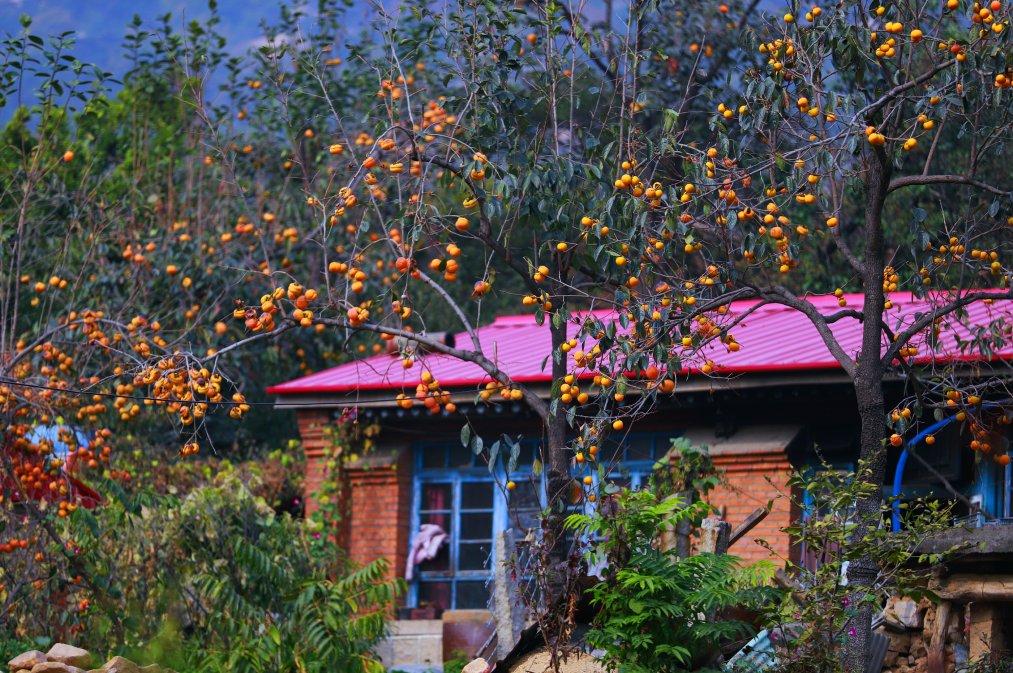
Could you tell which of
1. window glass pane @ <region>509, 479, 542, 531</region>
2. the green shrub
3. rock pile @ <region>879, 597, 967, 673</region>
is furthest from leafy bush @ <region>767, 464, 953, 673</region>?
window glass pane @ <region>509, 479, 542, 531</region>

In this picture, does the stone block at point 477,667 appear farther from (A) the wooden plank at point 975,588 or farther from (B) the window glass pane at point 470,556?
(B) the window glass pane at point 470,556

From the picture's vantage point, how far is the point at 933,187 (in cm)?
1795

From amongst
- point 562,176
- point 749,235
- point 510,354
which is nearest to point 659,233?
point 749,235

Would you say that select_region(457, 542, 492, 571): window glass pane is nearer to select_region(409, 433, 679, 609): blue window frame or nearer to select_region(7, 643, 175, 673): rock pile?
select_region(409, 433, 679, 609): blue window frame

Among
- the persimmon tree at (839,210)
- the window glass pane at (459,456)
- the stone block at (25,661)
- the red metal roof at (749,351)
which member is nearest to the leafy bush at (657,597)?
the persimmon tree at (839,210)

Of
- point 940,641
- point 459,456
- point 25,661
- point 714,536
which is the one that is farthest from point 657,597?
point 459,456

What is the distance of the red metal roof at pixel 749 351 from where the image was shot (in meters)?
11.5

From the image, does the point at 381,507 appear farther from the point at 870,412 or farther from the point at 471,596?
the point at 870,412

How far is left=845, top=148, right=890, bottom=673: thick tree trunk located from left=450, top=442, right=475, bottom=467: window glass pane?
6.42 m

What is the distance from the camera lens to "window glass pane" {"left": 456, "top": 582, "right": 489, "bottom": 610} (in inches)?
534

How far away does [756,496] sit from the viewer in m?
11.9

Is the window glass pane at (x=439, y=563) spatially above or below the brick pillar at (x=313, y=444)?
below

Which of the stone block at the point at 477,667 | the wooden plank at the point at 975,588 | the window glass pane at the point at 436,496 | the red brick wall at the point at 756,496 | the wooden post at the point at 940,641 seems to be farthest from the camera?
the window glass pane at the point at 436,496

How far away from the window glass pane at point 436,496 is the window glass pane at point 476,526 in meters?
0.28
